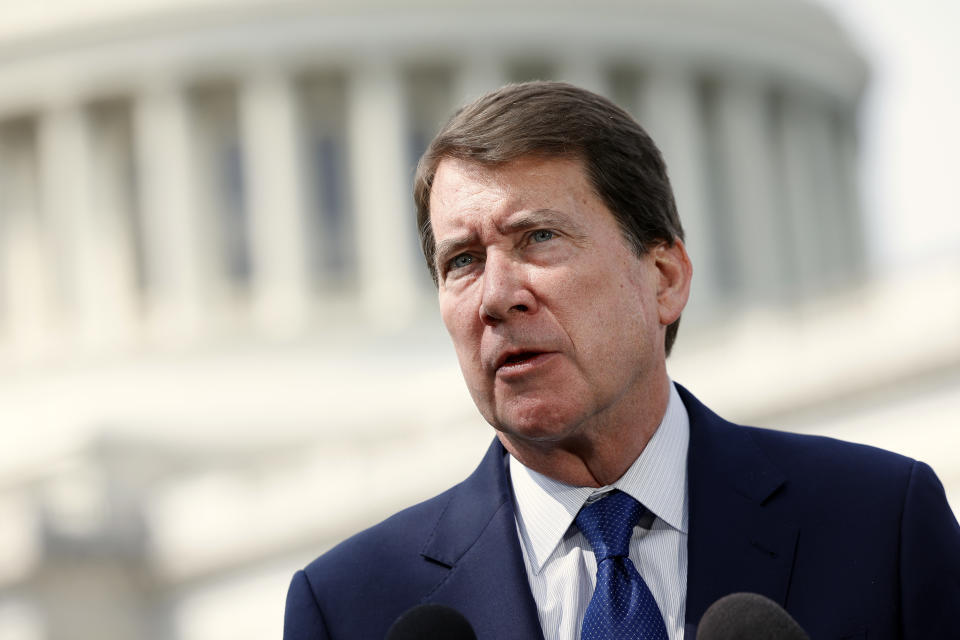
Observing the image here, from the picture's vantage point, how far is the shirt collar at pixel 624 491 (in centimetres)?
438

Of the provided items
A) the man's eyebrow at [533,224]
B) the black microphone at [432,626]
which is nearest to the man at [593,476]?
the man's eyebrow at [533,224]

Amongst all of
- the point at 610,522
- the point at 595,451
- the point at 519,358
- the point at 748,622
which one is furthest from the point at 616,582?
the point at 748,622

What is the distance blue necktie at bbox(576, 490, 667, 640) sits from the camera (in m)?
4.03

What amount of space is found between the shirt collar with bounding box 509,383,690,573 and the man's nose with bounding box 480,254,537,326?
1.95ft

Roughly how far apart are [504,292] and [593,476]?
0.67 metres

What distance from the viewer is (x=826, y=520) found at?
4.31 m

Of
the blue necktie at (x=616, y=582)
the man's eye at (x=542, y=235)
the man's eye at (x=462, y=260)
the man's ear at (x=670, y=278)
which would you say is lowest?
the blue necktie at (x=616, y=582)

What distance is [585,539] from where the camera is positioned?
437 centimetres

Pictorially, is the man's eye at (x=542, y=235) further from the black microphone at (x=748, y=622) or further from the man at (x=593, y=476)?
the black microphone at (x=748, y=622)

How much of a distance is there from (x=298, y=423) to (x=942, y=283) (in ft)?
82.6

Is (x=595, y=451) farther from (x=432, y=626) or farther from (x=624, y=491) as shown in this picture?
(x=432, y=626)

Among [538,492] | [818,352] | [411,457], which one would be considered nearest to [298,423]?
[411,457]

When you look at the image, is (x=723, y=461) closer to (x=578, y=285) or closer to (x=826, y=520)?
(x=826, y=520)

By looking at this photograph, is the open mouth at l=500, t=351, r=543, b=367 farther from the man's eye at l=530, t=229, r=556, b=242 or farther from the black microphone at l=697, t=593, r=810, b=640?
the black microphone at l=697, t=593, r=810, b=640
